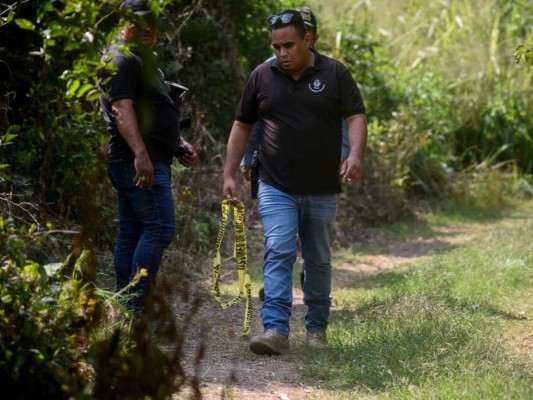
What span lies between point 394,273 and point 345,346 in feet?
11.9

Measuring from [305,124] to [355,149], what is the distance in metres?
0.32

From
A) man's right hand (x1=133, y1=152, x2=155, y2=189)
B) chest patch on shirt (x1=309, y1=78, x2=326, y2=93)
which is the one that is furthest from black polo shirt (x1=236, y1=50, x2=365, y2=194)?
man's right hand (x1=133, y1=152, x2=155, y2=189)

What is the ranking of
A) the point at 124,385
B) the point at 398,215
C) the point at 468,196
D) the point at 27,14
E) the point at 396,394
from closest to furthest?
the point at 124,385 → the point at 396,394 → the point at 27,14 → the point at 398,215 → the point at 468,196

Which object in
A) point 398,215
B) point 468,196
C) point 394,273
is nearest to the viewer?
point 394,273

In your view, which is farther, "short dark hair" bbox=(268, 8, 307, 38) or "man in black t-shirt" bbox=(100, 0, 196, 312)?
"short dark hair" bbox=(268, 8, 307, 38)

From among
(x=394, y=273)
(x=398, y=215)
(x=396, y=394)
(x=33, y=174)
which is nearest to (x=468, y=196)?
(x=398, y=215)

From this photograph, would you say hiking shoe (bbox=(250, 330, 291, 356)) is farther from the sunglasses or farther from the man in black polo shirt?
the sunglasses

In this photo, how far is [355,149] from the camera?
20.2 ft

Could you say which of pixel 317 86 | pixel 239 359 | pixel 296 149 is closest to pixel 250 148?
pixel 296 149

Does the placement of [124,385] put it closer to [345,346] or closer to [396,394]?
[396,394]

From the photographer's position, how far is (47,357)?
362 centimetres

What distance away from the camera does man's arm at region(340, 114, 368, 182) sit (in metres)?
6.05

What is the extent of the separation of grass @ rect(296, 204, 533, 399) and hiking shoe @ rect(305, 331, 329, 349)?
7cm

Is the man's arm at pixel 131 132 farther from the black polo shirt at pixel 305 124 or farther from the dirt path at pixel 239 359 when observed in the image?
the dirt path at pixel 239 359
